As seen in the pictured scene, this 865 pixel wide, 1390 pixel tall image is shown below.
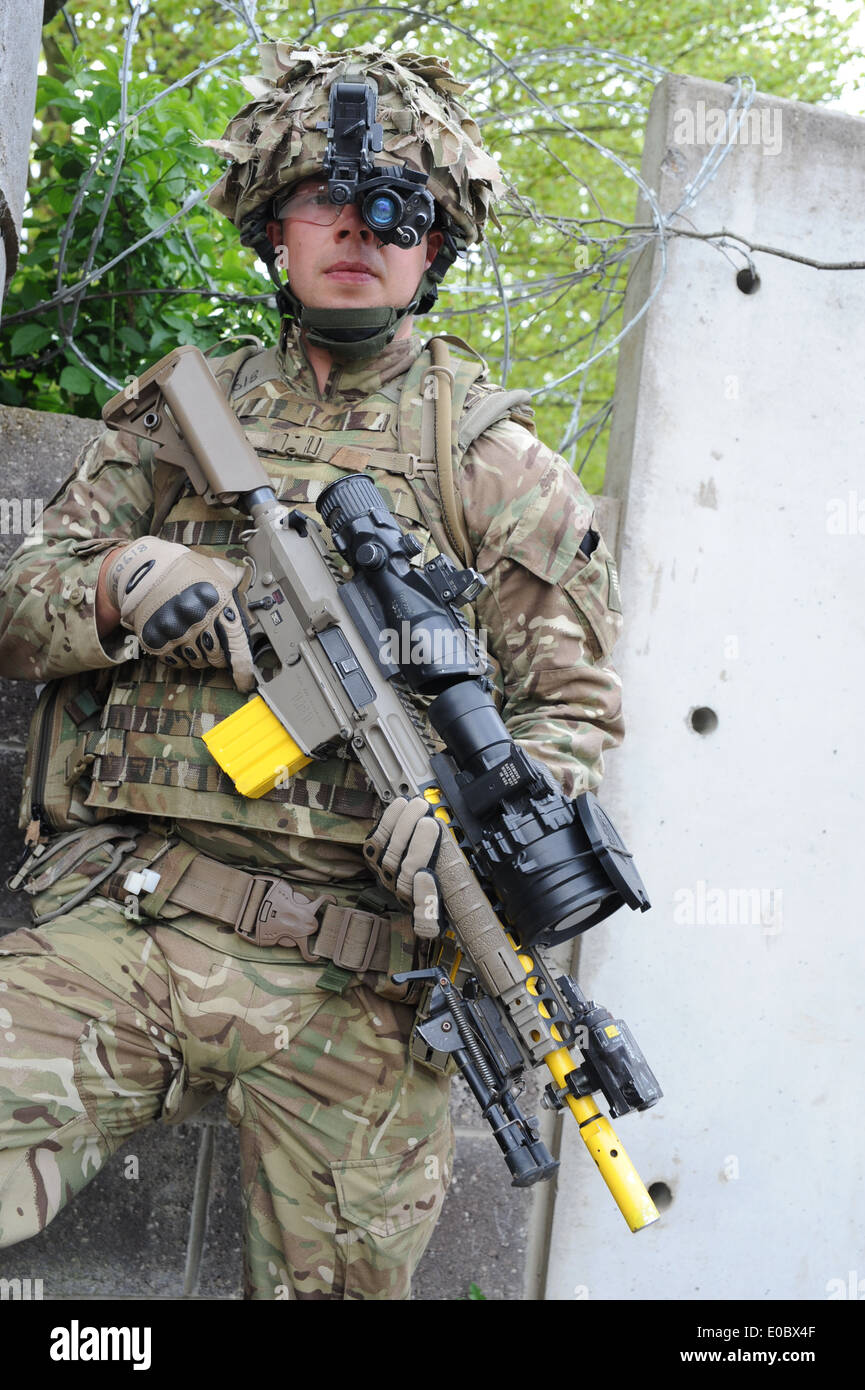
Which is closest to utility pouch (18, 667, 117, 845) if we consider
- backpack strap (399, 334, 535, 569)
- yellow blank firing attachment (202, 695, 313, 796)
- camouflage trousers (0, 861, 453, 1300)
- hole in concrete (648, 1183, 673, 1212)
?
camouflage trousers (0, 861, 453, 1300)

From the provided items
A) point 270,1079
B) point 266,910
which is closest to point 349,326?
point 266,910

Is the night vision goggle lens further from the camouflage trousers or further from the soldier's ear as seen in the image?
the camouflage trousers

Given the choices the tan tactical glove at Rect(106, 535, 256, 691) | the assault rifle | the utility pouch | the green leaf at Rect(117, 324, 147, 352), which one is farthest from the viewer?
the green leaf at Rect(117, 324, 147, 352)

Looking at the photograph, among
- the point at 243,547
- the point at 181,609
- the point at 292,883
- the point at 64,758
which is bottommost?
the point at 292,883

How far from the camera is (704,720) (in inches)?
133

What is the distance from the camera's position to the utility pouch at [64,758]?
97.4 inches

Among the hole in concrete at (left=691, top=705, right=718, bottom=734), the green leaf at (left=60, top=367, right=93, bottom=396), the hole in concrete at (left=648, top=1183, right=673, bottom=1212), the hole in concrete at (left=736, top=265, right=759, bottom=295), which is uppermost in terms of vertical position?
the hole in concrete at (left=736, top=265, right=759, bottom=295)

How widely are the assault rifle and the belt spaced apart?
0.14m

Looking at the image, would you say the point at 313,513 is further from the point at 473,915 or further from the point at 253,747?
the point at 473,915

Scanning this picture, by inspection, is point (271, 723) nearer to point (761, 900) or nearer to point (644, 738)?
point (644, 738)

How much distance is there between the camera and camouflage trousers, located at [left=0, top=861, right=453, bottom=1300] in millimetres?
2240

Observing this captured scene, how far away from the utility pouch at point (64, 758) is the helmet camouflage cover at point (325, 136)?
3.25ft

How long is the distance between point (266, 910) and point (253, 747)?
0.31m

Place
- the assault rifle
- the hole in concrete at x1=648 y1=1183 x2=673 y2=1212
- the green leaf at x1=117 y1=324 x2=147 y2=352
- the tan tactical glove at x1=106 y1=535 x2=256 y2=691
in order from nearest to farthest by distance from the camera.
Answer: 1. the assault rifle
2. the tan tactical glove at x1=106 y1=535 x2=256 y2=691
3. the hole in concrete at x1=648 y1=1183 x2=673 y2=1212
4. the green leaf at x1=117 y1=324 x2=147 y2=352
